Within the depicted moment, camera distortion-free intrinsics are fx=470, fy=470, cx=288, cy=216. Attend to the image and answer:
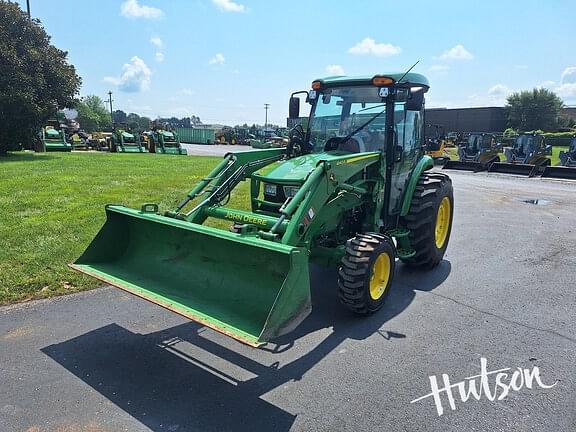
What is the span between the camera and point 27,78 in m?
18.6

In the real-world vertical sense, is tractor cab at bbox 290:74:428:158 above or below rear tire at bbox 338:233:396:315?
above

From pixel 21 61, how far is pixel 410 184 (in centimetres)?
1840

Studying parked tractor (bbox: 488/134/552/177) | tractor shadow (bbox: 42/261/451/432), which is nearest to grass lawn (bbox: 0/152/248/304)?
tractor shadow (bbox: 42/261/451/432)

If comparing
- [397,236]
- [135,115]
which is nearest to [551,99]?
[397,236]

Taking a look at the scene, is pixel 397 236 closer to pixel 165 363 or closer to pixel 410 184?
pixel 410 184

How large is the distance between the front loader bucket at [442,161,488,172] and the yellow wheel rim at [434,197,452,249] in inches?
654

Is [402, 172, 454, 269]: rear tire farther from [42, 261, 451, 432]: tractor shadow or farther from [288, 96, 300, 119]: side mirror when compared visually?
[288, 96, 300, 119]: side mirror

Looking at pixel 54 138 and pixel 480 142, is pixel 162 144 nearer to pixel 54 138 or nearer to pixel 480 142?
pixel 54 138

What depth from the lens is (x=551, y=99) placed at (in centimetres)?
7112

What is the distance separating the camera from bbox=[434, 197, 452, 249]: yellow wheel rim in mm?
6949

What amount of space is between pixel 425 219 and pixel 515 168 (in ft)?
58.6

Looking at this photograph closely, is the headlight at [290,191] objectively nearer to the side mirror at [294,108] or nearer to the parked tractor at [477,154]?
the side mirror at [294,108]

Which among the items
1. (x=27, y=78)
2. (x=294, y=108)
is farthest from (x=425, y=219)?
(x=27, y=78)

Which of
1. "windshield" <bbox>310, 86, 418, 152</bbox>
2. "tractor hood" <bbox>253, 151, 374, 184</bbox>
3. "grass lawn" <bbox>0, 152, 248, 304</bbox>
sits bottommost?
"grass lawn" <bbox>0, 152, 248, 304</bbox>
